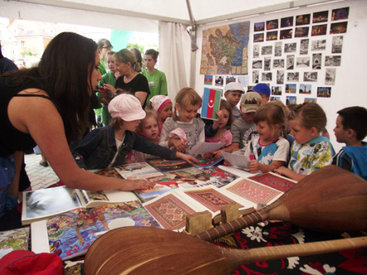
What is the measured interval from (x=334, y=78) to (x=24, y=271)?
2.43 m

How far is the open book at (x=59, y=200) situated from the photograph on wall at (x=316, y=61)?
204 centimetres

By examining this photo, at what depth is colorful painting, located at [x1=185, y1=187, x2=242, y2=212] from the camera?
0.94 m

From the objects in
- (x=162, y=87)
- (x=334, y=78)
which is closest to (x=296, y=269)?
(x=334, y=78)

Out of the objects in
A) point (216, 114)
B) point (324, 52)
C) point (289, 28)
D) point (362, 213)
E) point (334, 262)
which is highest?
point (289, 28)

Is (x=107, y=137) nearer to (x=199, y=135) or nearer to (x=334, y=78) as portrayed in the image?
(x=199, y=135)

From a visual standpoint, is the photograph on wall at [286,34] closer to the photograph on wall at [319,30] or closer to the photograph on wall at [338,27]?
the photograph on wall at [319,30]

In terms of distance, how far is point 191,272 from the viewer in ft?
1.43

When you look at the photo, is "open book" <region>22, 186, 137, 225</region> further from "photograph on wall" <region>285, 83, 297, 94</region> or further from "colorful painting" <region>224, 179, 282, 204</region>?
"photograph on wall" <region>285, 83, 297, 94</region>

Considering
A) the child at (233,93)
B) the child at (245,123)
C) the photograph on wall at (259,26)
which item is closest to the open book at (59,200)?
the child at (245,123)

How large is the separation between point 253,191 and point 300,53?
179cm

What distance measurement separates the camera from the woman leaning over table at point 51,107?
84cm

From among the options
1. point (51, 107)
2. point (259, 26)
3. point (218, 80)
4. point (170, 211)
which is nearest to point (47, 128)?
point (51, 107)

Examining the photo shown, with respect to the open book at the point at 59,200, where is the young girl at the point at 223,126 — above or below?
above

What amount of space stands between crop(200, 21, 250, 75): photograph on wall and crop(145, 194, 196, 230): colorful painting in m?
2.22
